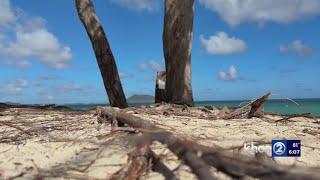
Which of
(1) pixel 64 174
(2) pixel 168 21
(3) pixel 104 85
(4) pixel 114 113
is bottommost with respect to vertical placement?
(1) pixel 64 174

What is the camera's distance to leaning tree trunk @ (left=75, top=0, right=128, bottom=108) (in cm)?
998

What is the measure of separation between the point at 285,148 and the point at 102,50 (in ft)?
21.0

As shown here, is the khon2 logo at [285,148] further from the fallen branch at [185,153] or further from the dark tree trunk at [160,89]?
the dark tree trunk at [160,89]

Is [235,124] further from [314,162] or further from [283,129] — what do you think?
[314,162]

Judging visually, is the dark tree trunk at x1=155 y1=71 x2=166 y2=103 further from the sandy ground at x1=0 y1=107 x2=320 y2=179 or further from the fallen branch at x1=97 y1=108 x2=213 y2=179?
the fallen branch at x1=97 y1=108 x2=213 y2=179

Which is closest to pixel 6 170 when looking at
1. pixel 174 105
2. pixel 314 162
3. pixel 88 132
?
pixel 88 132

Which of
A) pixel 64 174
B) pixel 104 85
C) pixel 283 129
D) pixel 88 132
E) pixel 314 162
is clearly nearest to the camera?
pixel 64 174

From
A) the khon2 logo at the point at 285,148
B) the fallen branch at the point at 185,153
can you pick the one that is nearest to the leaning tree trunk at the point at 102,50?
the fallen branch at the point at 185,153

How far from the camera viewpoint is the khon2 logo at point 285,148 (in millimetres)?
3846

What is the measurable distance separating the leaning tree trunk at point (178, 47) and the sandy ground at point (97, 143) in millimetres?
2381

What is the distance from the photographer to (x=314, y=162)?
4.14 m

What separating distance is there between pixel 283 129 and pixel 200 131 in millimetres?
1141

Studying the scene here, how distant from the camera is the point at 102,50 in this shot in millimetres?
10000

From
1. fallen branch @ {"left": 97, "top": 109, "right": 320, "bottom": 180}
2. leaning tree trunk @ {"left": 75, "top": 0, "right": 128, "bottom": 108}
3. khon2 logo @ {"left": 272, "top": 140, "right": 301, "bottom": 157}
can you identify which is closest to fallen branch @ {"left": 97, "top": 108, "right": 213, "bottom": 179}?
fallen branch @ {"left": 97, "top": 109, "right": 320, "bottom": 180}
